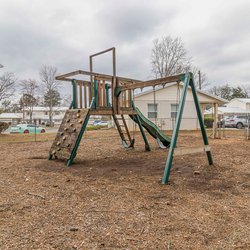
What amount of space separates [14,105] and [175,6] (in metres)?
49.5

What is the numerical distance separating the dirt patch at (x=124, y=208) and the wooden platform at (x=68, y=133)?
2.79 feet

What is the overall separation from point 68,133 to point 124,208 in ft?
12.6

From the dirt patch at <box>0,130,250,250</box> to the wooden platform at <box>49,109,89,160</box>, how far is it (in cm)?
85

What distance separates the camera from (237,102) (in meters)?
39.9

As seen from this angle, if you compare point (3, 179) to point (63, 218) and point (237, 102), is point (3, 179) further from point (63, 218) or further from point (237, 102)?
point (237, 102)

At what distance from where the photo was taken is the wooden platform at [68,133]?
6500 mm

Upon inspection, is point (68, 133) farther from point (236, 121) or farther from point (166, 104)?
point (236, 121)

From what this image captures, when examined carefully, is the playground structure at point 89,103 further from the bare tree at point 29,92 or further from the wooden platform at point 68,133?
the bare tree at point 29,92

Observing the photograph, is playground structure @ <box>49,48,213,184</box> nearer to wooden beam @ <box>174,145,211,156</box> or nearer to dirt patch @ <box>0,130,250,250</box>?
wooden beam @ <box>174,145,211,156</box>

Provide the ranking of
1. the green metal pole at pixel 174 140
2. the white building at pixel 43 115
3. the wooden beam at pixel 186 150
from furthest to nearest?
the white building at pixel 43 115, the wooden beam at pixel 186 150, the green metal pole at pixel 174 140

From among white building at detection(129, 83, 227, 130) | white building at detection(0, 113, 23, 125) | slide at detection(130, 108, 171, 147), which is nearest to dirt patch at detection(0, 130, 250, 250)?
→ slide at detection(130, 108, 171, 147)

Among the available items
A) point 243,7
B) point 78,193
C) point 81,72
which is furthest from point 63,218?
point 243,7

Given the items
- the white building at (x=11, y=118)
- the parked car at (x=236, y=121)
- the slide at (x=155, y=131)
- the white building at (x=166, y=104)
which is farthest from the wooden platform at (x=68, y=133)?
the white building at (x=11, y=118)

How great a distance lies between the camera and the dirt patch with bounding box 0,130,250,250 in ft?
8.15
